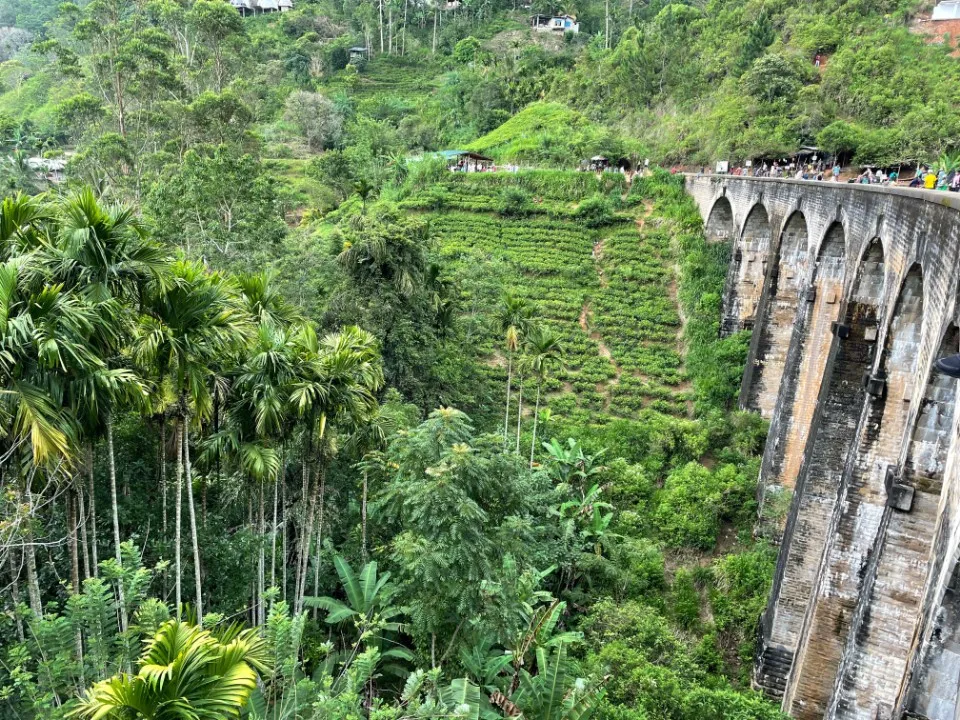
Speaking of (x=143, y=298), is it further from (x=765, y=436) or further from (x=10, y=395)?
(x=765, y=436)

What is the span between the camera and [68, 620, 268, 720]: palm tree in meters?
4.60

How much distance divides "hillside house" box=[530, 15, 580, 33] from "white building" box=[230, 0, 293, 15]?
103 ft

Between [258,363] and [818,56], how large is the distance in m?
44.9

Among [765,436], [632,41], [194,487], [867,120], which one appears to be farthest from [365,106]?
[194,487]

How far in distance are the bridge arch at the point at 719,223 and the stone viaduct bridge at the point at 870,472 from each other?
11851 mm

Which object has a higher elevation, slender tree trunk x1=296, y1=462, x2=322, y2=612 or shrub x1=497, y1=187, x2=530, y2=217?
shrub x1=497, y1=187, x2=530, y2=217

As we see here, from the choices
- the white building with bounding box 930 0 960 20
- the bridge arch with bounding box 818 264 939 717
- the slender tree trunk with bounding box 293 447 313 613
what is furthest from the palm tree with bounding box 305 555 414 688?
the white building with bounding box 930 0 960 20

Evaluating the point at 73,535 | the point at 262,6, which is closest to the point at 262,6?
the point at 262,6

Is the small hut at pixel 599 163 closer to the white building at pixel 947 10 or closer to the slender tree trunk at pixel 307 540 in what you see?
the white building at pixel 947 10

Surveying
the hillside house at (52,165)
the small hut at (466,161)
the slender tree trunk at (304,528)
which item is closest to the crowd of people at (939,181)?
the slender tree trunk at (304,528)

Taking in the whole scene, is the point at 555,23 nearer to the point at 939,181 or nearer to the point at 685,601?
the point at 939,181

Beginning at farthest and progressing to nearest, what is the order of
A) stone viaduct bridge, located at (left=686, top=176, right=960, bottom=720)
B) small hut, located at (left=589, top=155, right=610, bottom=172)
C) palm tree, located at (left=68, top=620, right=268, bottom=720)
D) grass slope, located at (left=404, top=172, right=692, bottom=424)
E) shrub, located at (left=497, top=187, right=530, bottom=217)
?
small hut, located at (left=589, top=155, right=610, bottom=172) < shrub, located at (left=497, top=187, right=530, bottom=217) < grass slope, located at (left=404, top=172, right=692, bottom=424) < stone viaduct bridge, located at (left=686, top=176, right=960, bottom=720) < palm tree, located at (left=68, top=620, right=268, bottom=720)

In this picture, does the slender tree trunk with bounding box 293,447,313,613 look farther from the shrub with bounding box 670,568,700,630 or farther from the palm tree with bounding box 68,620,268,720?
the shrub with bounding box 670,568,700,630

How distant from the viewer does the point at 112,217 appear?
7203 mm
